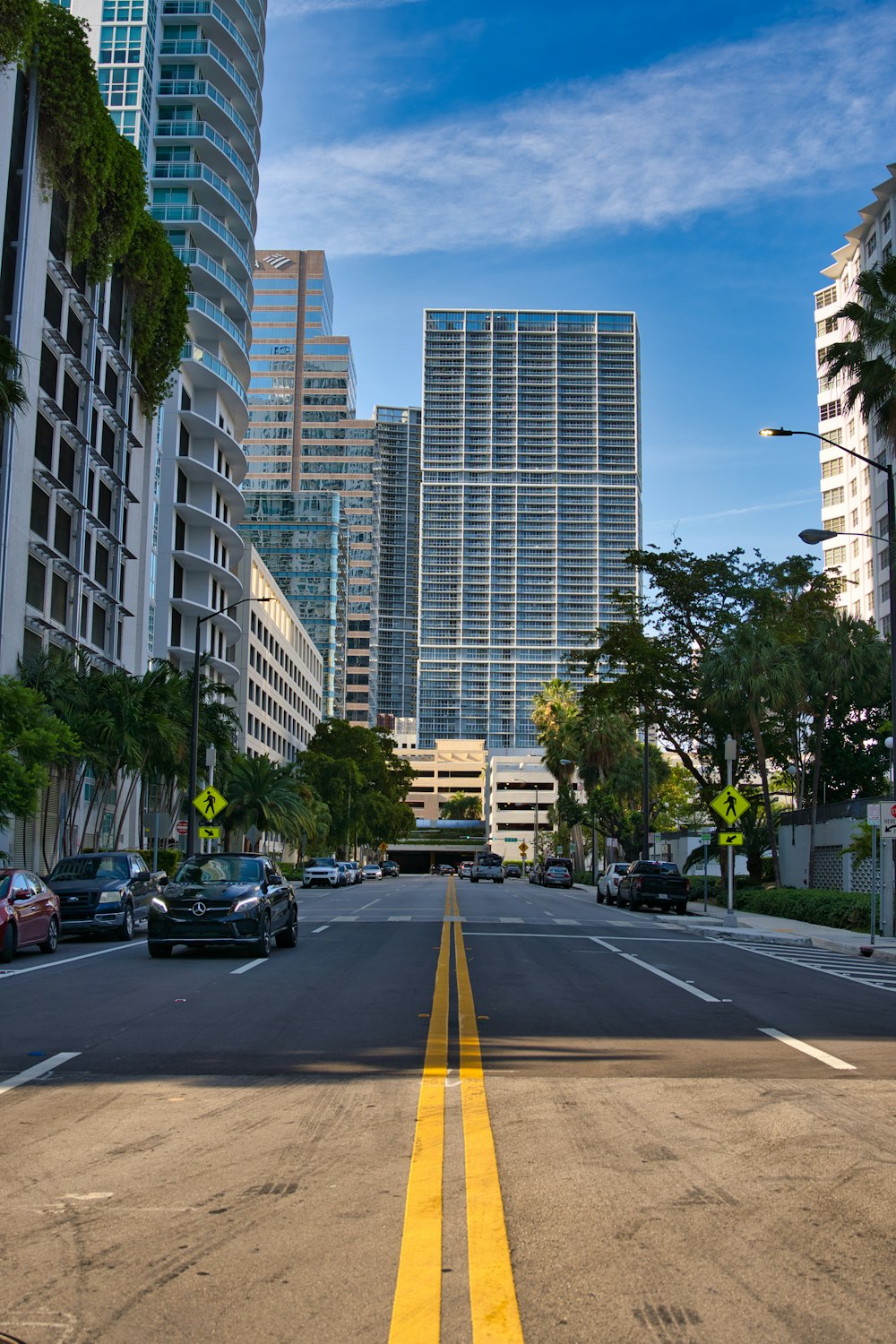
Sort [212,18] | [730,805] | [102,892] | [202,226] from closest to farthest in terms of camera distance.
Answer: [102,892] < [730,805] < [202,226] < [212,18]

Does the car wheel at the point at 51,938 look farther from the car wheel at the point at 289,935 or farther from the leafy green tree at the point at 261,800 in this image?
the leafy green tree at the point at 261,800

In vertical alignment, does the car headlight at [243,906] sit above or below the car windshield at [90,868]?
below

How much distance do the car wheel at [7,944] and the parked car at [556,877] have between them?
6101cm

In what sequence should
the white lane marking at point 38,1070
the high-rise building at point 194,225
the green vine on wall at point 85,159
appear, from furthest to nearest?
the high-rise building at point 194,225
the green vine on wall at point 85,159
the white lane marking at point 38,1070

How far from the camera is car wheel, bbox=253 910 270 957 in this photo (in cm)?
1895

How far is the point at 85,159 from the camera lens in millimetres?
42719

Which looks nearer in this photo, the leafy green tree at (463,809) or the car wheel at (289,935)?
the car wheel at (289,935)

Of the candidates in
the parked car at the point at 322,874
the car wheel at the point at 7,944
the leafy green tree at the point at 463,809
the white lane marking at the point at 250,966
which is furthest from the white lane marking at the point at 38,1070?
the leafy green tree at the point at 463,809

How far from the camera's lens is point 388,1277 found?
189 inches

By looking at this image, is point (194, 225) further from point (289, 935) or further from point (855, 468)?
point (289, 935)

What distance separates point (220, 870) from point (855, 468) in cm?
7989

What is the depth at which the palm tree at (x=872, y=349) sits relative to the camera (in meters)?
28.0

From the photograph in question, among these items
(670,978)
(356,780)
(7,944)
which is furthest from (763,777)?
(356,780)

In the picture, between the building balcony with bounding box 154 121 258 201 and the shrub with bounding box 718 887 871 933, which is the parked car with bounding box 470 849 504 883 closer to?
the shrub with bounding box 718 887 871 933
